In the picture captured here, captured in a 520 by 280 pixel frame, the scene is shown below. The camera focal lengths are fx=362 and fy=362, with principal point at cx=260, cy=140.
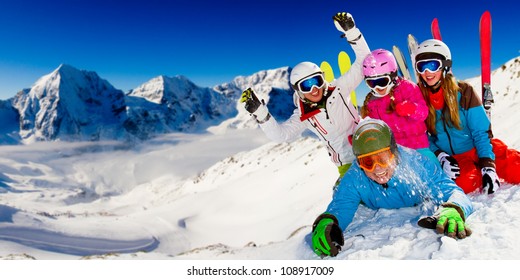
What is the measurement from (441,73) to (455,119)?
71cm

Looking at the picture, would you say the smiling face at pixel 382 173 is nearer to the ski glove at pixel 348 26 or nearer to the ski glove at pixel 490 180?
the ski glove at pixel 490 180

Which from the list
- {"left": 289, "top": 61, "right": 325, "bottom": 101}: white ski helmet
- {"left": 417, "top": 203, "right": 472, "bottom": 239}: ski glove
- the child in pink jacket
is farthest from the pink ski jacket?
{"left": 417, "top": 203, "right": 472, "bottom": 239}: ski glove

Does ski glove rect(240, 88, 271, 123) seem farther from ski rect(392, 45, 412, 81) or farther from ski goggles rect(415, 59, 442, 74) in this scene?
ski rect(392, 45, 412, 81)

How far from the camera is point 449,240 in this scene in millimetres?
3496

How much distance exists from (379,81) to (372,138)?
184 centimetres

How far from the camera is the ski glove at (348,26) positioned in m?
6.10

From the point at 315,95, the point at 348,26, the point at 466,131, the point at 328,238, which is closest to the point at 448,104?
the point at 466,131

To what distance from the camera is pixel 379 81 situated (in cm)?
544

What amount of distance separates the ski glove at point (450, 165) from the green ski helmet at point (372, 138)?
1.44 m

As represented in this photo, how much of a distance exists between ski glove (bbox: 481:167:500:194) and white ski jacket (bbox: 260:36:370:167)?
1.94 m

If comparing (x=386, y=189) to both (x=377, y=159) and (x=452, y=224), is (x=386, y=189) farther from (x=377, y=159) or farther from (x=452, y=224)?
(x=452, y=224)

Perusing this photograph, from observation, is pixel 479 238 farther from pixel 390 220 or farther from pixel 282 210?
pixel 282 210

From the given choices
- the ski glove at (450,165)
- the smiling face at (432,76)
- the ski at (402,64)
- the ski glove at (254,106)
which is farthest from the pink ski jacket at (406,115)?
the ski at (402,64)
